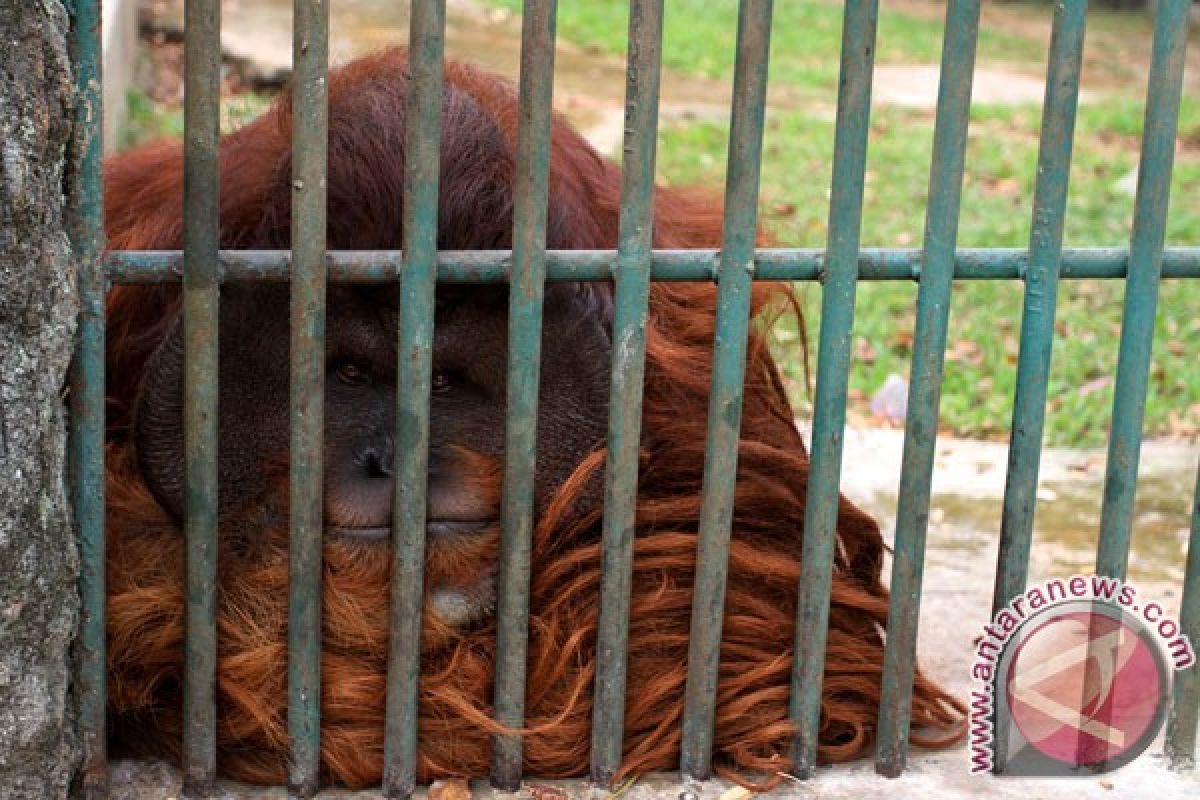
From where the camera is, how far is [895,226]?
6684 mm

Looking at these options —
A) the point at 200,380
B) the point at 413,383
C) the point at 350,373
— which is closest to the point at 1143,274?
the point at 413,383

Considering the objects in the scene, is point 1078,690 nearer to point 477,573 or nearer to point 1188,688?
point 1188,688

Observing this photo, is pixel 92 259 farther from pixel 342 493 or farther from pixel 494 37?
pixel 494 37

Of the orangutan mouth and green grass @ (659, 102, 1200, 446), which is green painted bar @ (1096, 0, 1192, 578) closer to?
the orangutan mouth

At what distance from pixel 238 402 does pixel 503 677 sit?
0.52m

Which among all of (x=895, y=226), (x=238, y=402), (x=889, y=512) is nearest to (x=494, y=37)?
(x=895, y=226)

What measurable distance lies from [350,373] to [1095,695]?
106 cm

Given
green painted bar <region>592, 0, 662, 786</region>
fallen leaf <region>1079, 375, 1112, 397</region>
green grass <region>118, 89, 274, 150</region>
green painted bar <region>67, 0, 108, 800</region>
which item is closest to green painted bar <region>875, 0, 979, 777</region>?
green painted bar <region>592, 0, 662, 786</region>

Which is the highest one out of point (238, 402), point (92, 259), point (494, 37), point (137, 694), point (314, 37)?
point (494, 37)

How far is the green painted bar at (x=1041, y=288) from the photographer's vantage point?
200 centimetres

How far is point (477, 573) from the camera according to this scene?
2203 mm

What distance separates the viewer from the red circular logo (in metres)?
2.22

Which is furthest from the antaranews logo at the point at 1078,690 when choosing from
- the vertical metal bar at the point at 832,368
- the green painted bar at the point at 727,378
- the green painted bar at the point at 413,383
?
the green painted bar at the point at 413,383

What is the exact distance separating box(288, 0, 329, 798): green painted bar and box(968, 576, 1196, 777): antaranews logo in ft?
2.79
